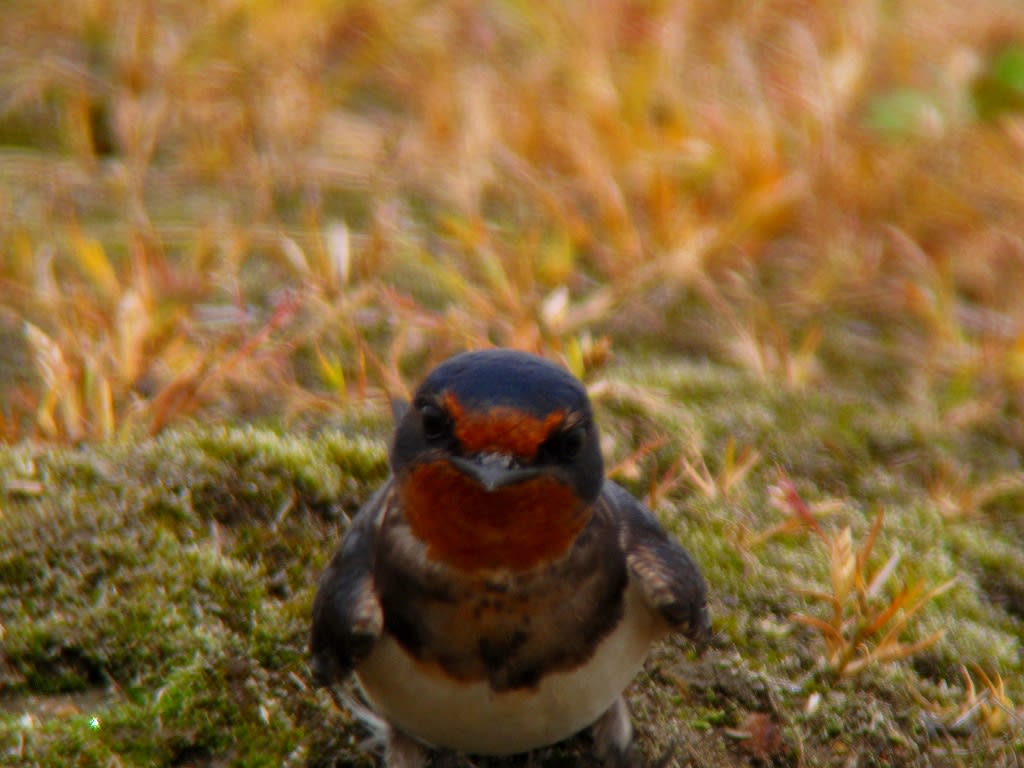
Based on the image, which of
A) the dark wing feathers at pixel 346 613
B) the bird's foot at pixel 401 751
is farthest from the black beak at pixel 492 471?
the bird's foot at pixel 401 751

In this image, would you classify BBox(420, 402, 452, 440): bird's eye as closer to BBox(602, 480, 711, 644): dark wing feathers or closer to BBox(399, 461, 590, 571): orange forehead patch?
BBox(399, 461, 590, 571): orange forehead patch

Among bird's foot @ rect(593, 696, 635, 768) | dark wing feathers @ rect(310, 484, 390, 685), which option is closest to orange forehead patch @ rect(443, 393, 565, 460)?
dark wing feathers @ rect(310, 484, 390, 685)

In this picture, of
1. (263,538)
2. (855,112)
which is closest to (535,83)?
(855,112)

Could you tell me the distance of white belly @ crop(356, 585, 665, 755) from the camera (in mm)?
2654

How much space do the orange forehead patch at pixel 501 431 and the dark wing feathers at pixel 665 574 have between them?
0.42m

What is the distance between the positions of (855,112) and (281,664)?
3.18 metres

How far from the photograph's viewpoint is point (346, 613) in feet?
8.74

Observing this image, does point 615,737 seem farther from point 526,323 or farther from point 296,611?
point 526,323

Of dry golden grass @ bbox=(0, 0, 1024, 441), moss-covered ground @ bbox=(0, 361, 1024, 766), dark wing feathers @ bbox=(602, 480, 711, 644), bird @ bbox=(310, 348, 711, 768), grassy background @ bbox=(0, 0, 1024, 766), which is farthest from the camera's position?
dry golden grass @ bbox=(0, 0, 1024, 441)

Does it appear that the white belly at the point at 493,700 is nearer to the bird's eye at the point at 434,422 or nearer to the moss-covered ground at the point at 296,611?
the moss-covered ground at the point at 296,611

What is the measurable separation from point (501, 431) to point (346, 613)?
0.46 metres

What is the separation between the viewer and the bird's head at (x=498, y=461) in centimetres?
253

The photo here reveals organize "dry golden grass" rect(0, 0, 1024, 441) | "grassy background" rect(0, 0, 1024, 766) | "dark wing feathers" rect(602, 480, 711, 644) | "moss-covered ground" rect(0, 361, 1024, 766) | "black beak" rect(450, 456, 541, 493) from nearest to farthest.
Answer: "black beak" rect(450, 456, 541, 493) → "dark wing feathers" rect(602, 480, 711, 644) → "moss-covered ground" rect(0, 361, 1024, 766) → "grassy background" rect(0, 0, 1024, 766) → "dry golden grass" rect(0, 0, 1024, 441)

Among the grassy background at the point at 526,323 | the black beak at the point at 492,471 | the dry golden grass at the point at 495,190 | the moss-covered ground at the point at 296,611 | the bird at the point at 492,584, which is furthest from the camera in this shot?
the dry golden grass at the point at 495,190
